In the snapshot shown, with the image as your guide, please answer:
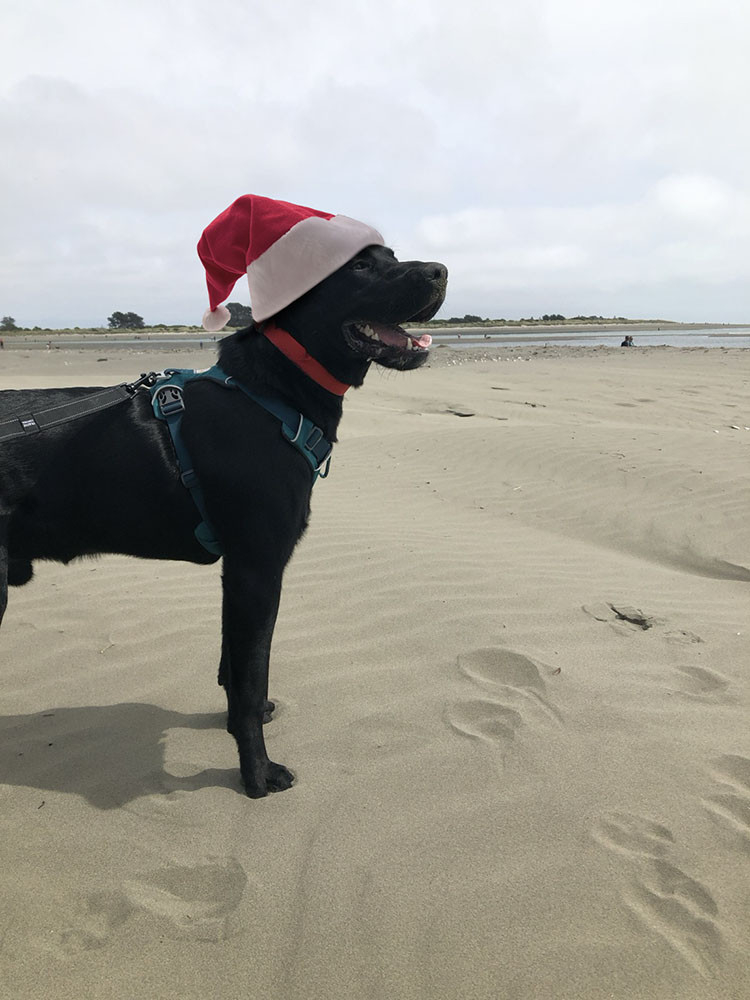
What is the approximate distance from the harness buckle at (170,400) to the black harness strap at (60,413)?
14 centimetres

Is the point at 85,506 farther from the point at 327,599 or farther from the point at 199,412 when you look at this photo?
the point at 327,599

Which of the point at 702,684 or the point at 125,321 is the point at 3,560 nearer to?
the point at 702,684

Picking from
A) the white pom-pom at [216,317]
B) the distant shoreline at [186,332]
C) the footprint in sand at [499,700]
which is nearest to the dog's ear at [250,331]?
the white pom-pom at [216,317]

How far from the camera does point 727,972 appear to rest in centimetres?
161

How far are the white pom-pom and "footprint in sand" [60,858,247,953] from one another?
2.04m

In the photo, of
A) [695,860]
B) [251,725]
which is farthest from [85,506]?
[695,860]

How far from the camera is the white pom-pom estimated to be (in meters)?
2.77

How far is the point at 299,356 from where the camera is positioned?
2324mm

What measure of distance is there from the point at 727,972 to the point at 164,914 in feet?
4.86

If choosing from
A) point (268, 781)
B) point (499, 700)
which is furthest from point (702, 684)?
point (268, 781)

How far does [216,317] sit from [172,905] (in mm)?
2152

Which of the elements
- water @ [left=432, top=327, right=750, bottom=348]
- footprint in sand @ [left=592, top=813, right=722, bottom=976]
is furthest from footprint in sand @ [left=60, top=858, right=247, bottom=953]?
water @ [left=432, top=327, right=750, bottom=348]

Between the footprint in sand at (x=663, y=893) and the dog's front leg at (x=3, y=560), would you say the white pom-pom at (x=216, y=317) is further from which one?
the footprint in sand at (x=663, y=893)

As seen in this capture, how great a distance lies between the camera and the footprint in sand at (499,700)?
8.43 ft
